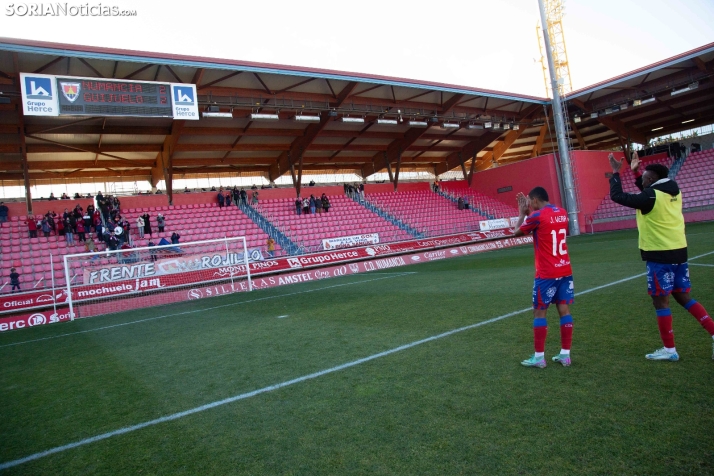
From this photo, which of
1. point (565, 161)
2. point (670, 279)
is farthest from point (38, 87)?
point (565, 161)

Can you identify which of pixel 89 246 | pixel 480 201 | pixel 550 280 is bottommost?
pixel 550 280

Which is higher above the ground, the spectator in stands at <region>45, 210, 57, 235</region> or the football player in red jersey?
the spectator in stands at <region>45, 210, 57, 235</region>

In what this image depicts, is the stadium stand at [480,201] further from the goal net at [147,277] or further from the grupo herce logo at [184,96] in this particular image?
the grupo herce logo at [184,96]

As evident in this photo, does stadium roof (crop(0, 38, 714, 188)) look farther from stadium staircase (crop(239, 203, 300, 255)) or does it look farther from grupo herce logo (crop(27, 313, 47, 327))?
grupo herce logo (crop(27, 313, 47, 327))

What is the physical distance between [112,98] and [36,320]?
7440 mm

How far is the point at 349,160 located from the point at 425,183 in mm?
6528

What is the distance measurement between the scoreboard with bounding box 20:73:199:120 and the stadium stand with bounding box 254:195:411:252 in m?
9.03

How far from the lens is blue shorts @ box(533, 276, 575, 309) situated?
4234 millimetres

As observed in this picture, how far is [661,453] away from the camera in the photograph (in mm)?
2535

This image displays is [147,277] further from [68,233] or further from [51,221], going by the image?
[51,221]

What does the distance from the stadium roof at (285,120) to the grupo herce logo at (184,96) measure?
1318mm

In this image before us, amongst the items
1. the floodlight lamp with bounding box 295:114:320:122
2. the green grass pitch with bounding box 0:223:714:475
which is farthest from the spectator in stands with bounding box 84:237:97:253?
the green grass pitch with bounding box 0:223:714:475

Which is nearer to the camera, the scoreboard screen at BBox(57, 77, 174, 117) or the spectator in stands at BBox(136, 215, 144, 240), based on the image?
the scoreboard screen at BBox(57, 77, 174, 117)

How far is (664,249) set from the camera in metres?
4.03
